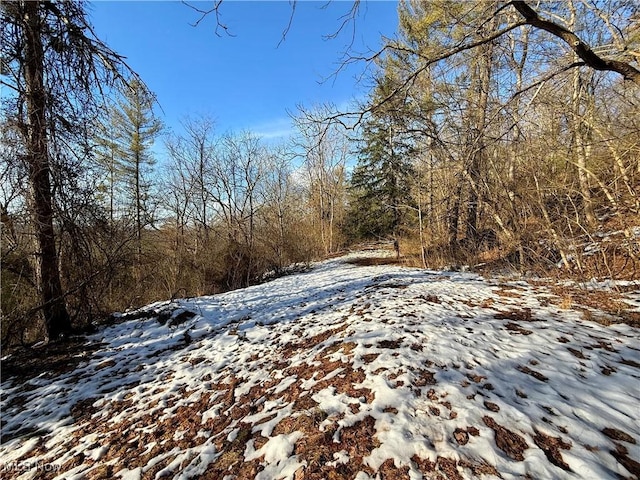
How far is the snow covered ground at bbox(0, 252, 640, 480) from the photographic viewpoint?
Answer: 1.76m

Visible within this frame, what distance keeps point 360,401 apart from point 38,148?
17.5ft

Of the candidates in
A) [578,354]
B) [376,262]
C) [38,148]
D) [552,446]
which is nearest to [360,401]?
[552,446]

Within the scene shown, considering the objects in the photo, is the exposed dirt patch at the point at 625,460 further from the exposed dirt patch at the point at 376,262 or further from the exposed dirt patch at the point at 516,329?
the exposed dirt patch at the point at 376,262

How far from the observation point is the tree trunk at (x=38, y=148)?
3.98 metres

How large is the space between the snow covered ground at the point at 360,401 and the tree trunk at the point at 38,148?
66.0 inches

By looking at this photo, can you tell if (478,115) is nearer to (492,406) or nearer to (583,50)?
(583,50)

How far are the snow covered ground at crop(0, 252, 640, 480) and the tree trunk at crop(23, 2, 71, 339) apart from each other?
1676mm

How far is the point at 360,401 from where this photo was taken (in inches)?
92.2

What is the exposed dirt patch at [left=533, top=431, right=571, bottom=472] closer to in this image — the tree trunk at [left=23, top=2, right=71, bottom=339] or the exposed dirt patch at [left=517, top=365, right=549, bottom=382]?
the exposed dirt patch at [left=517, top=365, right=549, bottom=382]

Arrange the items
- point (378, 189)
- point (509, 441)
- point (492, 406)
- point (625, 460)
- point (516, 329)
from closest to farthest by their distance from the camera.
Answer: point (625, 460), point (509, 441), point (492, 406), point (516, 329), point (378, 189)

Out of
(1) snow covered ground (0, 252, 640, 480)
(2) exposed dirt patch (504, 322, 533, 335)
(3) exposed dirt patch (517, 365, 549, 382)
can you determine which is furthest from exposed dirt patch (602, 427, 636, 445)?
(2) exposed dirt patch (504, 322, 533, 335)

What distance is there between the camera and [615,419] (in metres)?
1.91

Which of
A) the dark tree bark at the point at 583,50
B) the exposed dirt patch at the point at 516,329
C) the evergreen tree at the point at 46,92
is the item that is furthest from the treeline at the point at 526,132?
the evergreen tree at the point at 46,92

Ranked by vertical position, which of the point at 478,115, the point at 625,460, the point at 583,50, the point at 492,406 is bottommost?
the point at 625,460
